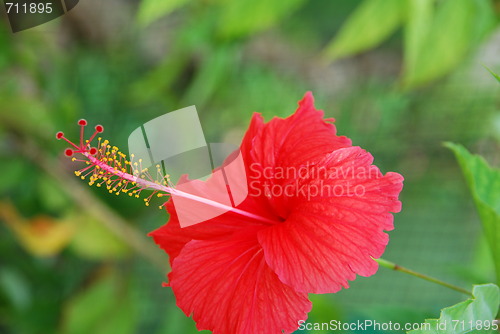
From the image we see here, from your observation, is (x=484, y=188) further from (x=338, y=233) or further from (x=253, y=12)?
(x=253, y=12)

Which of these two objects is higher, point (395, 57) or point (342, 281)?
point (395, 57)

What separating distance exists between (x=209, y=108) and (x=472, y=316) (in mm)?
1320

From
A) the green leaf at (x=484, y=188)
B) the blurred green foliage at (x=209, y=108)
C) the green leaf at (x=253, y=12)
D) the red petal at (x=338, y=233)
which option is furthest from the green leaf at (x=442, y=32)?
the red petal at (x=338, y=233)

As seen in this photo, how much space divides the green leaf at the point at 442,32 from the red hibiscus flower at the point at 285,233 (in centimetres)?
48

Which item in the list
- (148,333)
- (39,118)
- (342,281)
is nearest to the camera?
(342,281)

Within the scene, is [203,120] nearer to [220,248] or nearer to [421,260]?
[421,260]

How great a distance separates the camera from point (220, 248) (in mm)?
400

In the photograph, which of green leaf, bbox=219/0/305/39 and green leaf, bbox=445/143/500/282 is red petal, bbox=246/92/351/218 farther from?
green leaf, bbox=219/0/305/39

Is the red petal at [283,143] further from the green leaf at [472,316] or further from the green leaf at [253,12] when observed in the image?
the green leaf at [253,12]

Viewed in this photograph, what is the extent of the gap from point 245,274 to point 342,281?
0.24 feet

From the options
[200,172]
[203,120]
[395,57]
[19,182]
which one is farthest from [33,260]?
[395,57]

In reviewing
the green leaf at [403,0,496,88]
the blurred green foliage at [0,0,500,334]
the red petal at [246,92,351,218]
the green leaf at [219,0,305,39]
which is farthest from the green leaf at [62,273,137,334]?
the red petal at [246,92,351,218]

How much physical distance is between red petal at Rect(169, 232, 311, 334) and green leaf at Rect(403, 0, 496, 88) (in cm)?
55

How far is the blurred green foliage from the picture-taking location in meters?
0.92
